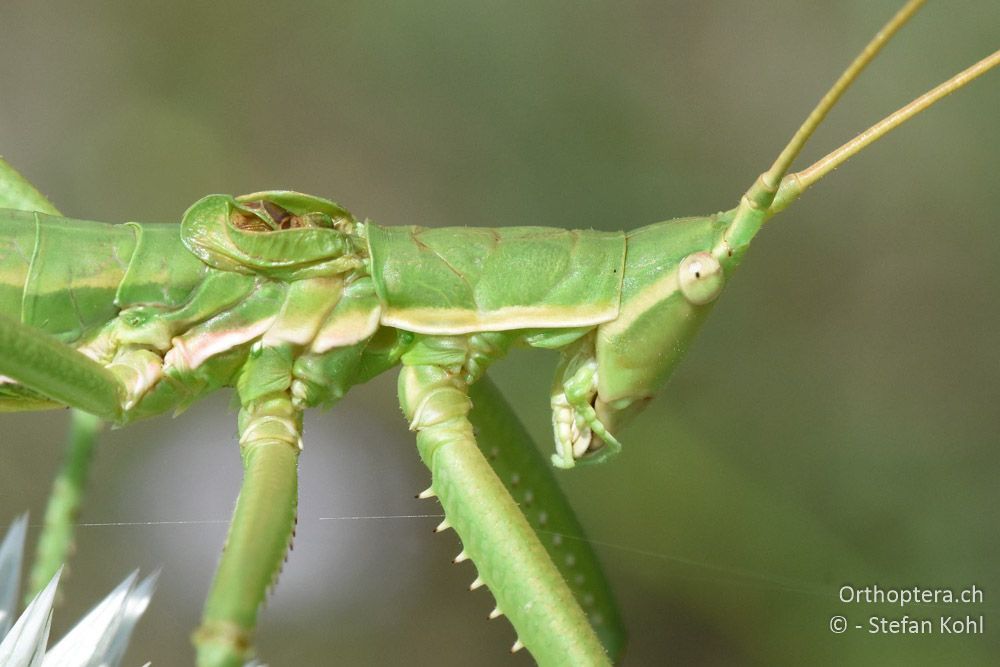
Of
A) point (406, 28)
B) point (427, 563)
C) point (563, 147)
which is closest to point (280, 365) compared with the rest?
point (427, 563)

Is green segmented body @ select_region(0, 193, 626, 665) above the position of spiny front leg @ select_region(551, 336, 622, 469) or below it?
above

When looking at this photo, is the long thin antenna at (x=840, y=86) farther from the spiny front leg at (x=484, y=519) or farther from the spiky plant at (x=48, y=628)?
the spiky plant at (x=48, y=628)

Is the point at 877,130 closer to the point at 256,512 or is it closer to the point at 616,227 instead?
the point at 256,512

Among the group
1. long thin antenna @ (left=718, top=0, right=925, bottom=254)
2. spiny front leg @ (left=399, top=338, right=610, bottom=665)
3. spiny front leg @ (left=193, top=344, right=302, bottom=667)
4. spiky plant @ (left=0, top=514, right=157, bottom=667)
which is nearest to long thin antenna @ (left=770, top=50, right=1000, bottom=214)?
long thin antenna @ (left=718, top=0, right=925, bottom=254)

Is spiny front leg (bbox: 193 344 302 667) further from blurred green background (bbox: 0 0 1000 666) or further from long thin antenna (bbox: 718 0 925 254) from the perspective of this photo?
long thin antenna (bbox: 718 0 925 254)

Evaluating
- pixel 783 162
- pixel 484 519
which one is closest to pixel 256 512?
pixel 484 519

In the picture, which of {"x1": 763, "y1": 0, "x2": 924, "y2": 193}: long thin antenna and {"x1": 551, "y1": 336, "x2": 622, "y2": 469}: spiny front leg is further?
{"x1": 551, "y1": 336, "x2": 622, "y2": 469}: spiny front leg

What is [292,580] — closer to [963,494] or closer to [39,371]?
[39,371]
